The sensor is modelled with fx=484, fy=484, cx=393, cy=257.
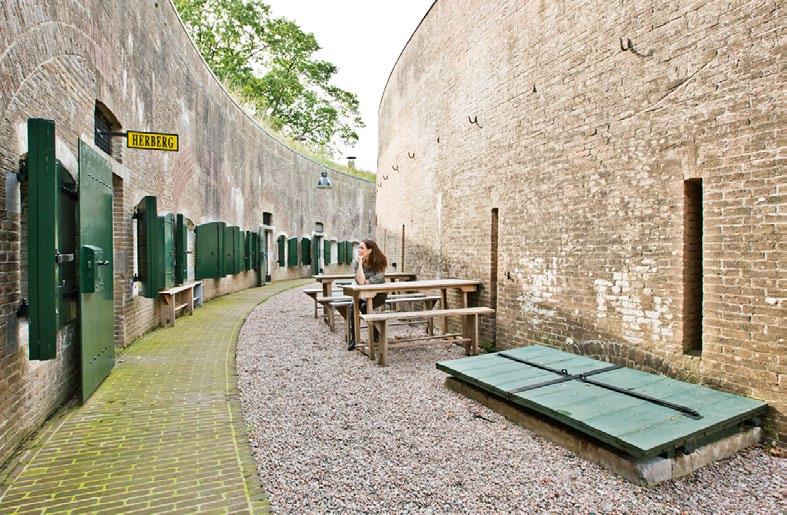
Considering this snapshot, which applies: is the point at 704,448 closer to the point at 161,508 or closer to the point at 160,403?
the point at 161,508

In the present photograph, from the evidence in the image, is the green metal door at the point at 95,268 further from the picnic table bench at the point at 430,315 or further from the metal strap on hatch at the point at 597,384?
the metal strap on hatch at the point at 597,384

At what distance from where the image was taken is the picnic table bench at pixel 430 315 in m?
6.18

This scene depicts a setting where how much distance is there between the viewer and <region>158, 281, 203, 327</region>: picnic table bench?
8711mm

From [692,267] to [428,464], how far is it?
295 centimetres

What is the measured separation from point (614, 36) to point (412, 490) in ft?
15.5

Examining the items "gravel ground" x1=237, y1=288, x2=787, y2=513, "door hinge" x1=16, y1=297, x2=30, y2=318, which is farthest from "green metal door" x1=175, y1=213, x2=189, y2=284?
"door hinge" x1=16, y1=297, x2=30, y2=318

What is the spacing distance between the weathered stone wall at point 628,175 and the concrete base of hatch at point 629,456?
1.63 ft

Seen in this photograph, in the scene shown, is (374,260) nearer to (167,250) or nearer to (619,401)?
(167,250)

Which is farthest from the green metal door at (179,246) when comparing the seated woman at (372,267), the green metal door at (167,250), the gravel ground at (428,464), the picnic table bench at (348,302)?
the gravel ground at (428,464)

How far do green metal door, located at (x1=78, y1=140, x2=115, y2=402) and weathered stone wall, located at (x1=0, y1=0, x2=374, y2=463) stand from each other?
199mm

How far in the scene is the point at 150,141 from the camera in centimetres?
567

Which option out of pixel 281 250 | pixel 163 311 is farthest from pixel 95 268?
pixel 281 250

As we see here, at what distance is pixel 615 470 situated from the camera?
10.5 ft

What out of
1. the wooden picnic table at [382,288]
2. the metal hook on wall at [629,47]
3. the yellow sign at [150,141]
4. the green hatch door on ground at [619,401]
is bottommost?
the green hatch door on ground at [619,401]
